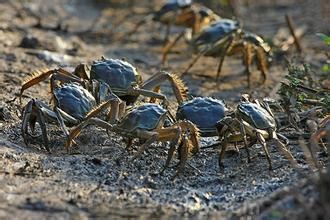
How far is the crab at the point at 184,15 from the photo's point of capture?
10.6 meters

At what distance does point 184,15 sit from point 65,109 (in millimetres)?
4814

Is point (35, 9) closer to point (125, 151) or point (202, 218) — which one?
point (125, 151)

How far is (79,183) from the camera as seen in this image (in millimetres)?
4980

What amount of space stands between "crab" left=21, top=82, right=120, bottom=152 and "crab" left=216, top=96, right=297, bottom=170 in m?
0.87

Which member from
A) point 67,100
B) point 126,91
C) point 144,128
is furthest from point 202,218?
point 126,91

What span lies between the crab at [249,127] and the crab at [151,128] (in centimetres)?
25

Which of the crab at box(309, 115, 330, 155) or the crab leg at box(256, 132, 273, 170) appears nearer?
the crab at box(309, 115, 330, 155)

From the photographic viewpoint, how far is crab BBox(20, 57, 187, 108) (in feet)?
22.4

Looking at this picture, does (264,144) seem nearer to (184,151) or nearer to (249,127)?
(249,127)

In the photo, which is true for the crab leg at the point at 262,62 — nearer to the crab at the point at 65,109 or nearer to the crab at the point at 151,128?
the crab at the point at 65,109

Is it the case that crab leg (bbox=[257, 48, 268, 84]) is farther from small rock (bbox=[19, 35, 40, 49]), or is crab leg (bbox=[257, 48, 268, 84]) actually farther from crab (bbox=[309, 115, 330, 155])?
crab (bbox=[309, 115, 330, 155])

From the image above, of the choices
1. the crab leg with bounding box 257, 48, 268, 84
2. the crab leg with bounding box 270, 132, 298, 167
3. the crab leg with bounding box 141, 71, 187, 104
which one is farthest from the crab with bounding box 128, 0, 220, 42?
the crab leg with bounding box 270, 132, 298, 167

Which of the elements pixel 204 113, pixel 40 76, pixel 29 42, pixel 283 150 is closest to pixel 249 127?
pixel 283 150

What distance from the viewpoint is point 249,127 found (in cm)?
587
